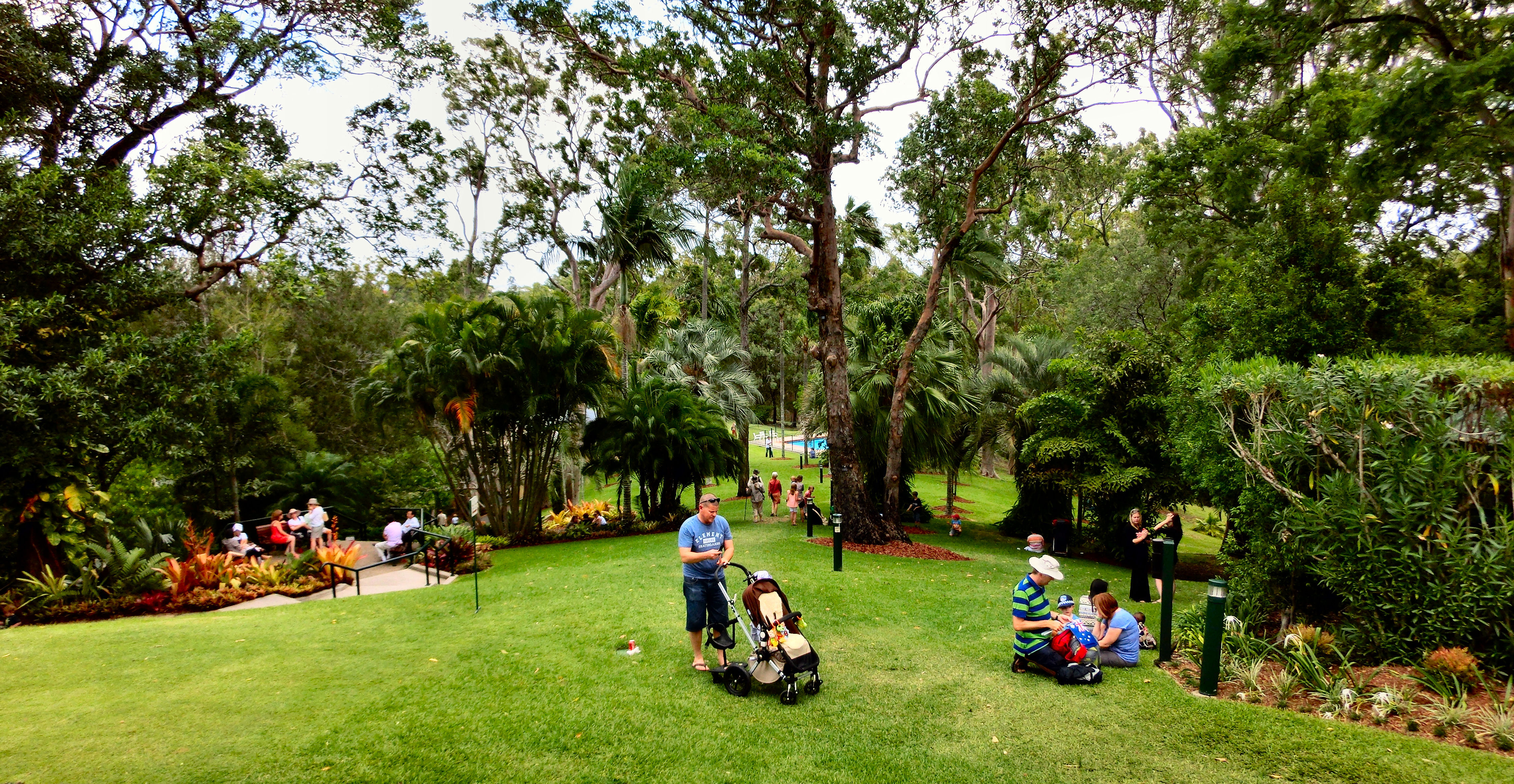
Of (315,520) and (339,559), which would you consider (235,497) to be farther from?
(339,559)

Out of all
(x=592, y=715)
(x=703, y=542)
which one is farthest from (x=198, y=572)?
(x=703, y=542)

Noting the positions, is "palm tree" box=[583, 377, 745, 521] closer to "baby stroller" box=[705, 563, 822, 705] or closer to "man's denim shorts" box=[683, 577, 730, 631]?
"man's denim shorts" box=[683, 577, 730, 631]

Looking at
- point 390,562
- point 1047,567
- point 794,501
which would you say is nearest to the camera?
point 1047,567

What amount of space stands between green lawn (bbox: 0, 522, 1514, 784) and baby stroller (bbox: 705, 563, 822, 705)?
0.14 metres

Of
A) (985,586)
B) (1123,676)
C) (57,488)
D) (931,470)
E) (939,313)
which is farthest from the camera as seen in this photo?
(939,313)

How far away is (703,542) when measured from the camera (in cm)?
604

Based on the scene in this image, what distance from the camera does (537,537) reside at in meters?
16.4

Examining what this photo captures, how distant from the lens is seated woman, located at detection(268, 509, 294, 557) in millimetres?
12078

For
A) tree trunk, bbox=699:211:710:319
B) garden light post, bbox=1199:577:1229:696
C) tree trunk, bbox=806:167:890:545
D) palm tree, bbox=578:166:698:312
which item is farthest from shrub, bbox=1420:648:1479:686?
tree trunk, bbox=699:211:710:319

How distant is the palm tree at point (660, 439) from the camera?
16688mm

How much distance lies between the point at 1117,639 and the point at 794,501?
1223 centimetres

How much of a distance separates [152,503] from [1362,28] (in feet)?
88.4

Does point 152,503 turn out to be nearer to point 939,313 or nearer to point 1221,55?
point 1221,55

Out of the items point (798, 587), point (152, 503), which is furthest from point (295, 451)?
point (798, 587)
